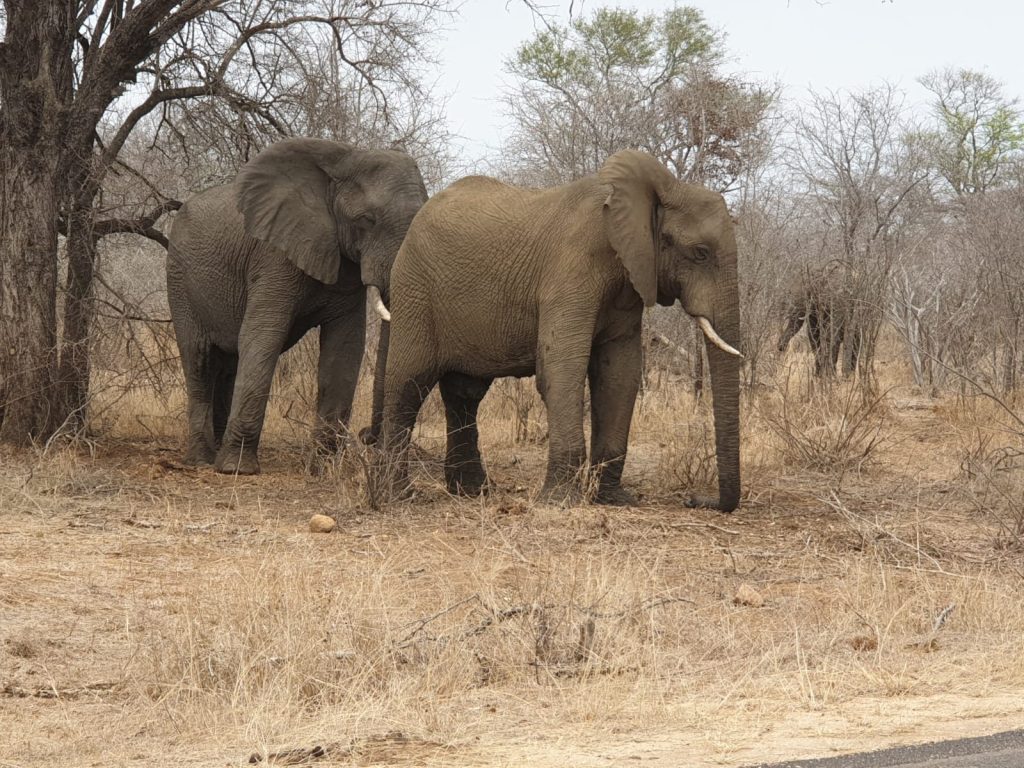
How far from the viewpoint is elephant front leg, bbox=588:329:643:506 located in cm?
980

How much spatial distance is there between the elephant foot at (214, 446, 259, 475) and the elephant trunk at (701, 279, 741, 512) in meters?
3.79

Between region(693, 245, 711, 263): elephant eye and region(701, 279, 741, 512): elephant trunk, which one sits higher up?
region(693, 245, 711, 263): elephant eye

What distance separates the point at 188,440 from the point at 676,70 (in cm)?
1227

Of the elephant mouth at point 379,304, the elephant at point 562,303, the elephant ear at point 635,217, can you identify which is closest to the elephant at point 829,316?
the elephant at point 562,303

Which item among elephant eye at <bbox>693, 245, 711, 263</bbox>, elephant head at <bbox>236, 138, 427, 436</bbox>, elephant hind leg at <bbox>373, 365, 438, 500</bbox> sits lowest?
elephant hind leg at <bbox>373, 365, 438, 500</bbox>

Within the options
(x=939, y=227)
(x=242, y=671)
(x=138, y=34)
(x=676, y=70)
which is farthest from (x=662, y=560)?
(x=939, y=227)

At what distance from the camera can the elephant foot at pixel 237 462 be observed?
11438 millimetres

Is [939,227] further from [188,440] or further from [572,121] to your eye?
[188,440]

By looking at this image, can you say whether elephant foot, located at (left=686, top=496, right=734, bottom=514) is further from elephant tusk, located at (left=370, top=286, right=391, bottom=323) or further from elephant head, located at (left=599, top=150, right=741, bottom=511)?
elephant tusk, located at (left=370, top=286, right=391, bottom=323)

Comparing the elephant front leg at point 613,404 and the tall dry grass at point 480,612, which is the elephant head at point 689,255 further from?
the tall dry grass at point 480,612

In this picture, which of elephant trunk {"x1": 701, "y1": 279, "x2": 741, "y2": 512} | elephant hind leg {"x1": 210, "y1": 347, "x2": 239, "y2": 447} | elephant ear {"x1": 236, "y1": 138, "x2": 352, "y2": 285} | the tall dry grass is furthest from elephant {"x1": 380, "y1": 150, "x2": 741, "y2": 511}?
elephant hind leg {"x1": 210, "y1": 347, "x2": 239, "y2": 447}

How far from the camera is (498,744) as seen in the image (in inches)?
188

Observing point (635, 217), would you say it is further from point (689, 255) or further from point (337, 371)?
point (337, 371)

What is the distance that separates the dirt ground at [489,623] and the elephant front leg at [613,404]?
0.33 m
